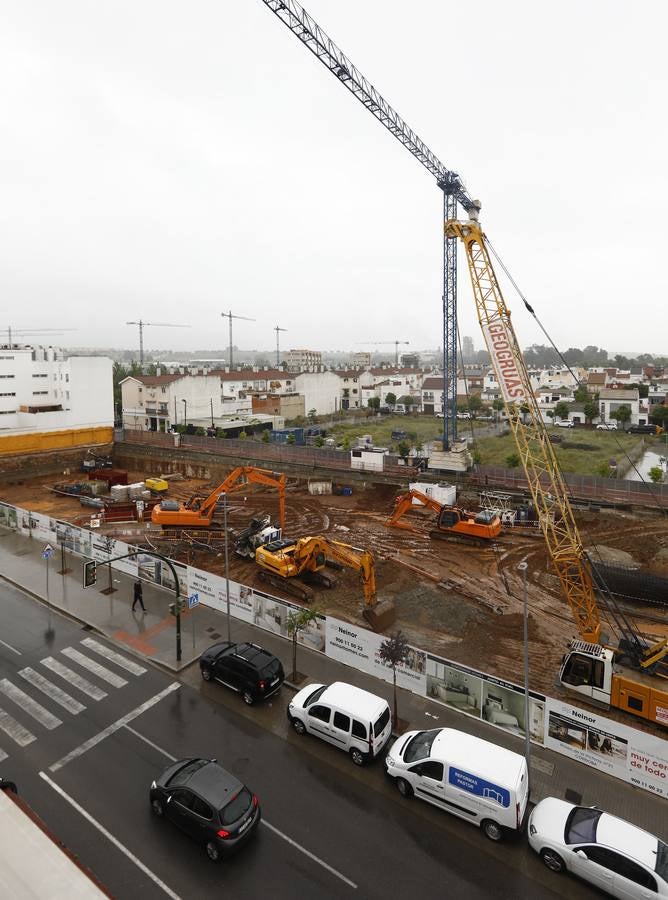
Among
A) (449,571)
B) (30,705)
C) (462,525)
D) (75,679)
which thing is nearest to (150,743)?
(30,705)

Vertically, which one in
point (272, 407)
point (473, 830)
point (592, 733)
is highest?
point (272, 407)

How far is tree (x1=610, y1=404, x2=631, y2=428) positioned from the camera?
67.6 metres

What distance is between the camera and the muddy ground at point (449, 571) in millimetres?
18375

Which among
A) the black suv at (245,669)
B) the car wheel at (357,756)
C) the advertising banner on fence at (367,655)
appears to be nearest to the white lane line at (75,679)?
the black suv at (245,669)

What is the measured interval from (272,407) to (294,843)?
65.5 m

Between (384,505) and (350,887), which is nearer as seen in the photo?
(350,887)

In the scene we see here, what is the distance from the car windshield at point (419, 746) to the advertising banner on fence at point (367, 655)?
2.53 m

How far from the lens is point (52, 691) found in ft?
49.2

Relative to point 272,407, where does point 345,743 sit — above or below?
below

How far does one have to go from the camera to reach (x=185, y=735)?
1316cm

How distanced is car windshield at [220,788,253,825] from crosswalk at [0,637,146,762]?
6.35m

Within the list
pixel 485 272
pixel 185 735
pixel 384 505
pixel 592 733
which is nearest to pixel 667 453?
pixel 384 505

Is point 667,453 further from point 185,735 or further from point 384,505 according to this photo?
point 185,735

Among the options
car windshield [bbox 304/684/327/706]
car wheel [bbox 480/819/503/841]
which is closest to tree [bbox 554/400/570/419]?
car windshield [bbox 304/684/327/706]
